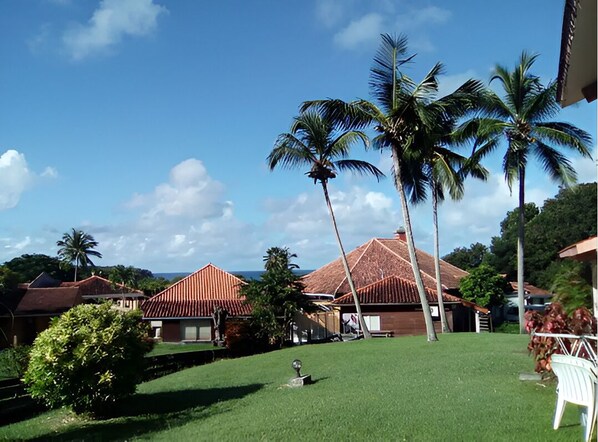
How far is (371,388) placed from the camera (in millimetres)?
11289

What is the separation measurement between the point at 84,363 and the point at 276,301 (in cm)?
2344

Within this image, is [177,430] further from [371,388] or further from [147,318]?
[147,318]

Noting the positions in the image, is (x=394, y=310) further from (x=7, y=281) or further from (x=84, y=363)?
(x=7, y=281)

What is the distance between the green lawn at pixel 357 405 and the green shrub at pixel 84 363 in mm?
550

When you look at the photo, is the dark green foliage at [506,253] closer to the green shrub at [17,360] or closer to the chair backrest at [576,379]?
the green shrub at [17,360]

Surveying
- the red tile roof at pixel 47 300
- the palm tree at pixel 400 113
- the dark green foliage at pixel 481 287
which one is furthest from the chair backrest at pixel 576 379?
the red tile roof at pixel 47 300

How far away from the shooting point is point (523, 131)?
86.0 feet

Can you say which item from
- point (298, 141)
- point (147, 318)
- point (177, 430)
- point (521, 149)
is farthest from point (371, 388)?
point (147, 318)

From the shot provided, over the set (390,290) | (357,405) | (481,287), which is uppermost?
(481,287)

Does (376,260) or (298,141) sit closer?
(298,141)

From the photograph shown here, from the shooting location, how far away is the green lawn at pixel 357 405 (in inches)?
292

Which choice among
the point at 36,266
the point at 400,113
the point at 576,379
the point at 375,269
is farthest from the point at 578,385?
the point at 36,266

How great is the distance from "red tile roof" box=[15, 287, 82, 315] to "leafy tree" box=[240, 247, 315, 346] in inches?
903

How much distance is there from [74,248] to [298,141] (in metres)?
70.7
